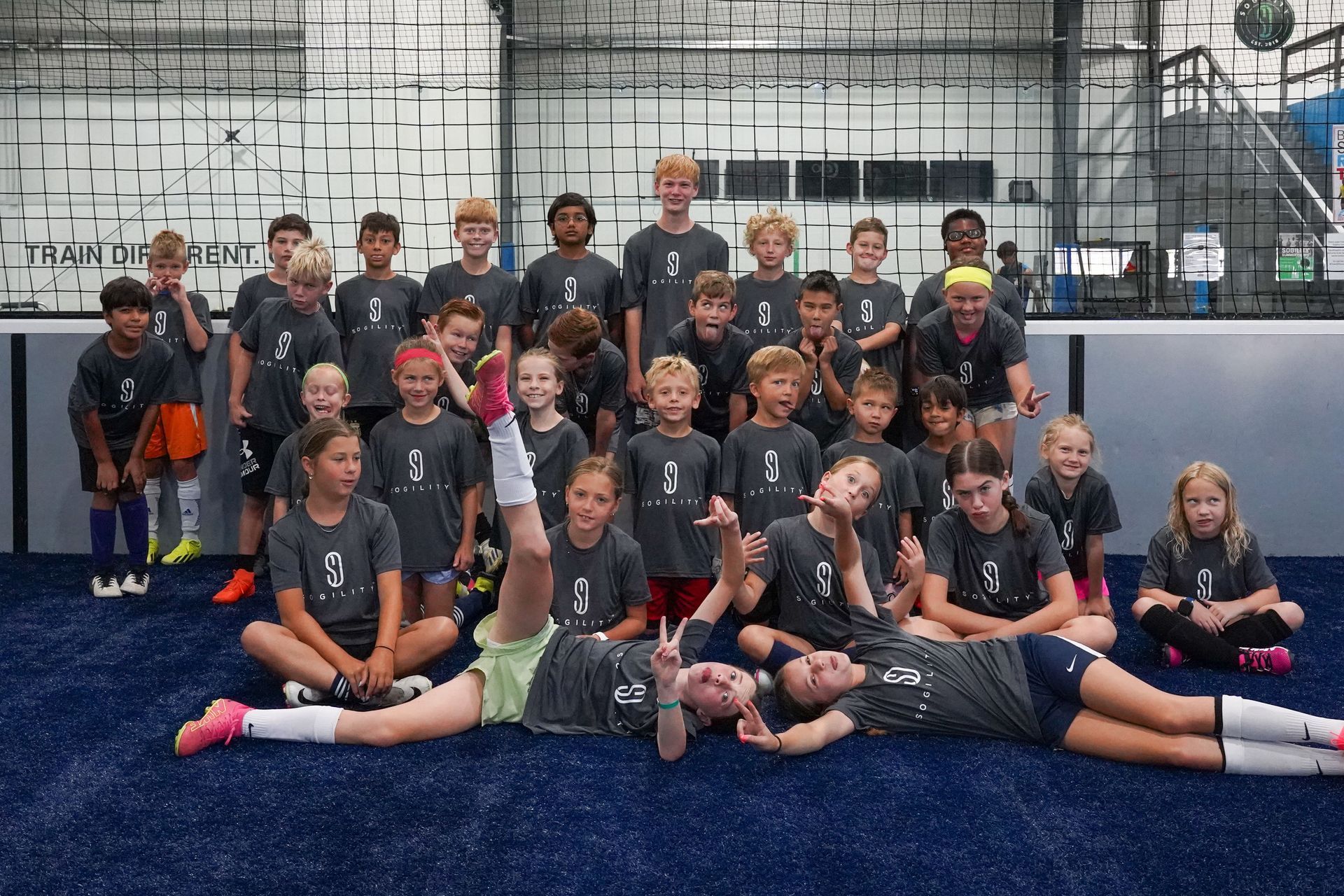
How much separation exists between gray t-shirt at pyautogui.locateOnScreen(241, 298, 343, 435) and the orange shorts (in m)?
0.47

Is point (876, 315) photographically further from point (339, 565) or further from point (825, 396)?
point (339, 565)

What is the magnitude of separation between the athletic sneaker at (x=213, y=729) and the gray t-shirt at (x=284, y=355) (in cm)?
177

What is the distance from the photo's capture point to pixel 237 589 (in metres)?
4.13

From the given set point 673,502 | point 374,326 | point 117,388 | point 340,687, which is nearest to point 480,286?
point 374,326

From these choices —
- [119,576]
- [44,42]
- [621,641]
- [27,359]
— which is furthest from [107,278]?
[621,641]

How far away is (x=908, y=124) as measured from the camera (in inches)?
352

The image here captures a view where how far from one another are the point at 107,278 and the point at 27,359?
11.1ft

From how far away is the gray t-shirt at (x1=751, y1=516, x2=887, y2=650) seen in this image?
10.5 feet

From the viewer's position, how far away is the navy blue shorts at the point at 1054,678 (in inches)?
101

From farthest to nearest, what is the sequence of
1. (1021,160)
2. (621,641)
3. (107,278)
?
1. (1021,160)
2. (107,278)
3. (621,641)

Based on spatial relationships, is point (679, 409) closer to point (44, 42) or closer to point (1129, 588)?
point (1129, 588)

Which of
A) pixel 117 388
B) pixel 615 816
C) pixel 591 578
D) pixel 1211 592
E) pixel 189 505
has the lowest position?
pixel 615 816

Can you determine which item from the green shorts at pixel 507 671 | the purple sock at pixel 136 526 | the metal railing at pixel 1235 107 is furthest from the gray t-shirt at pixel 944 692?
the metal railing at pixel 1235 107

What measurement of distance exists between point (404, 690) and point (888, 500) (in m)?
1.62
